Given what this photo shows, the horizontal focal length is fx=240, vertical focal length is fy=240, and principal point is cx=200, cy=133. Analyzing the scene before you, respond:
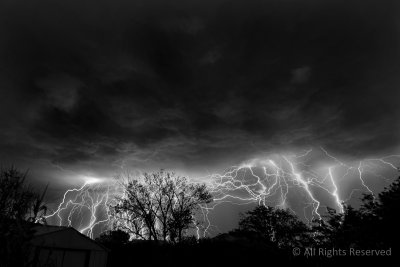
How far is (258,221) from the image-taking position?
41.7 meters

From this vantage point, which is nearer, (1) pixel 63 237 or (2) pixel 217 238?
(1) pixel 63 237

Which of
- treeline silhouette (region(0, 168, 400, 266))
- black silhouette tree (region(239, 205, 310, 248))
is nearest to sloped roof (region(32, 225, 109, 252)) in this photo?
treeline silhouette (region(0, 168, 400, 266))

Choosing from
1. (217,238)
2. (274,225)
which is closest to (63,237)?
(217,238)

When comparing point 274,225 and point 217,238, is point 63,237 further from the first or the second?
point 274,225

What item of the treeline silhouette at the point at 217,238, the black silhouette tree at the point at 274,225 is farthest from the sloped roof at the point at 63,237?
the black silhouette tree at the point at 274,225

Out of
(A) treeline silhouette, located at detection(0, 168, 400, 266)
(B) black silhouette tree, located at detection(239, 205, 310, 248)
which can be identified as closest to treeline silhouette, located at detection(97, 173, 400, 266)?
(A) treeline silhouette, located at detection(0, 168, 400, 266)

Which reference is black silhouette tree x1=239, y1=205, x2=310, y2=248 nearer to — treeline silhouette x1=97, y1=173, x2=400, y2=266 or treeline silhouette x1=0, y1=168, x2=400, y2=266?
treeline silhouette x1=0, y1=168, x2=400, y2=266

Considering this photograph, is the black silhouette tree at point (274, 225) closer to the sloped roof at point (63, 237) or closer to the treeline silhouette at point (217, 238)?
the treeline silhouette at point (217, 238)

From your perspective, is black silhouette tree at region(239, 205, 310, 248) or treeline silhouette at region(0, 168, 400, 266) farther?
black silhouette tree at region(239, 205, 310, 248)

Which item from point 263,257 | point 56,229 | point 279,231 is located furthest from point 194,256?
point 279,231

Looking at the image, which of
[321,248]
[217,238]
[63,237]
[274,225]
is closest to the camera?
[321,248]

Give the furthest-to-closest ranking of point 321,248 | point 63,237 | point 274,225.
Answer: point 274,225 < point 63,237 < point 321,248

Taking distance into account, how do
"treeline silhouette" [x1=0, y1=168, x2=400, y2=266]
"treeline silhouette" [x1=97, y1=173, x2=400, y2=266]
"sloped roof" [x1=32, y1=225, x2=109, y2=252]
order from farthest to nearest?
"sloped roof" [x1=32, y1=225, x2=109, y2=252]
"treeline silhouette" [x1=97, y1=173, x2=400, y2=266]
"treeline silhouette" [x1=0, y1=168, x2=400, y2=266]

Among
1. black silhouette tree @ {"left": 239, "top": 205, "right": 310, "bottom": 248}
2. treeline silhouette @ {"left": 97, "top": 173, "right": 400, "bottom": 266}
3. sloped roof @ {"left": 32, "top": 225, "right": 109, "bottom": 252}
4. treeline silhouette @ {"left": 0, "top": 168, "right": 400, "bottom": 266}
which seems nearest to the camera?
treeline silhouette @ {"left": 0, "top": 168, "right": 400, "bottom": 266}
